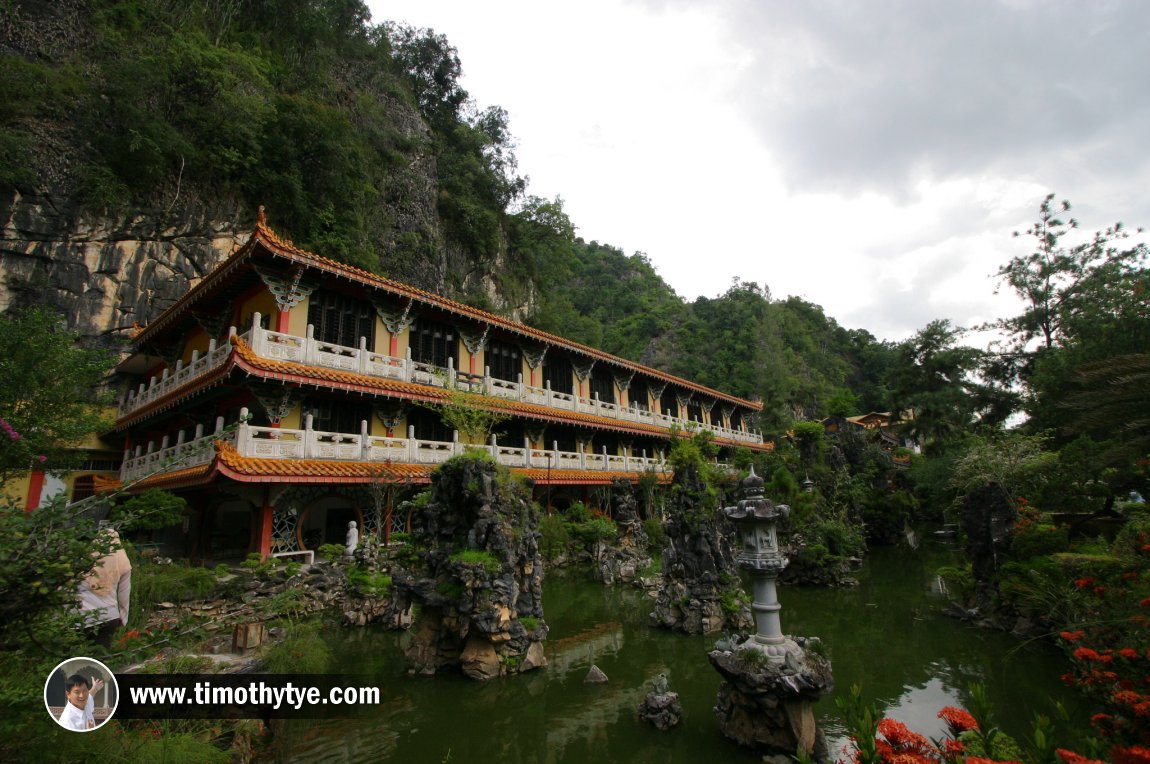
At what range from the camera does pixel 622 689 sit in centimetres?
889

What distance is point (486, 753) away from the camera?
6.93 meters

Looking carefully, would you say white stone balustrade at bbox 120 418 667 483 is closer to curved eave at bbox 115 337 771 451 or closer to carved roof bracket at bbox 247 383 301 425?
carved roof bracket at bbox 247 383 301 425

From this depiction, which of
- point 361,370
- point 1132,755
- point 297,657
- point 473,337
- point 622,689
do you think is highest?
point 473,337

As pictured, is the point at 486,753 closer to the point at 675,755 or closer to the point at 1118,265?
the point at 675,755

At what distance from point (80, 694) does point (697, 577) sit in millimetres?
10783

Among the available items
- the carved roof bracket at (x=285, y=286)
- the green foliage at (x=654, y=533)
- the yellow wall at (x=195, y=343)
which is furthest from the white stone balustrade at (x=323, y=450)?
the green foliage at (x=654, y=533)

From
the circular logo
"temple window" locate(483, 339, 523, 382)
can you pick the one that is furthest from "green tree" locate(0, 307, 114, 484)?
the circular logo

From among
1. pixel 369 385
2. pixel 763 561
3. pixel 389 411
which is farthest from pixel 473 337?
pixel 763 561

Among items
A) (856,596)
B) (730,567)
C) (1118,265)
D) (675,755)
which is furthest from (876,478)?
(675,755)

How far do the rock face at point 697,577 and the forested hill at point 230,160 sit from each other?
755 inches

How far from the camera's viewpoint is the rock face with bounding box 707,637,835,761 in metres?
6.35

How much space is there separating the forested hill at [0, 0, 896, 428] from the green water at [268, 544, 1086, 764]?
19.3 metres

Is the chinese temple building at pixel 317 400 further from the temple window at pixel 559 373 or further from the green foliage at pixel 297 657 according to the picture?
the green foliage at pixel 297 657

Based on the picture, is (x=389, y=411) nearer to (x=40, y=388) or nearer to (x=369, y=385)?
(x=369, y=385)
